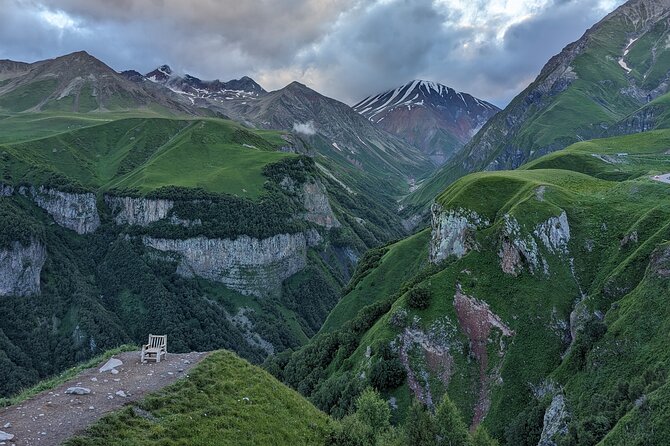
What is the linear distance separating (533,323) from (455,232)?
29.0 metres

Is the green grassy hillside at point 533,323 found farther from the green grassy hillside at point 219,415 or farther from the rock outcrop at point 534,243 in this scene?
the green grassy hillside at point 219,415

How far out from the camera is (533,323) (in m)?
75.2

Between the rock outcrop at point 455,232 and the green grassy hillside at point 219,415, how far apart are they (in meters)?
61.5

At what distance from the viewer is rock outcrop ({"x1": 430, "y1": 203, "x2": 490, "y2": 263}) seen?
309 ft

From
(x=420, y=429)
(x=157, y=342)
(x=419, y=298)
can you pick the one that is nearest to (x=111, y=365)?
(x=157, y=342)

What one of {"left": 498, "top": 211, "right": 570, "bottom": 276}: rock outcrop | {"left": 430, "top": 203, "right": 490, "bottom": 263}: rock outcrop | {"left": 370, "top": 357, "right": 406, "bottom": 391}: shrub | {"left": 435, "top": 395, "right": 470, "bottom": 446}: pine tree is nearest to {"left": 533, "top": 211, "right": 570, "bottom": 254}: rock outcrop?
{"left": 498, "top": 211, "right": 570, "bottom": 276}: rock outcrop

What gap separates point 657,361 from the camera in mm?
49188

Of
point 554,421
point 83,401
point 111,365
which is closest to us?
point 83,401

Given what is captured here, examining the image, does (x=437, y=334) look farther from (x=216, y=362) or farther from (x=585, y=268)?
(x=216, y=362)

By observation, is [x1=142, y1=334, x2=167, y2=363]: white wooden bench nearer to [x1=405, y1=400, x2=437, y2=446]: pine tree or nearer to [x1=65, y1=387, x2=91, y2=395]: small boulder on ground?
[x1=65, y1=387, x2=91, y2=395]: small boulder on ground

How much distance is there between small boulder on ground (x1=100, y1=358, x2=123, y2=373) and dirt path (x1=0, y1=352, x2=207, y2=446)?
359mm

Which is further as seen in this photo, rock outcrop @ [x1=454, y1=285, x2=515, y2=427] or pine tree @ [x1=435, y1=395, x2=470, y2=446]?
rock outcrop @ [x1=454, y1=285, x2=515, y2=427]

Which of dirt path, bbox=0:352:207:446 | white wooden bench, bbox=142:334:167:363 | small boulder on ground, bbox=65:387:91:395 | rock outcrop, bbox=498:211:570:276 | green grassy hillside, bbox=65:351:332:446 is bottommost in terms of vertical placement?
green grassy hillside, bbox=65:351:332:446

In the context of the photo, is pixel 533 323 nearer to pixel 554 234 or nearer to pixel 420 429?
pixel 554 234
